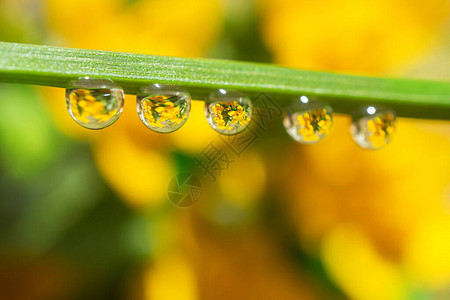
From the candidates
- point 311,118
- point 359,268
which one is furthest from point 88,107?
point 359,268

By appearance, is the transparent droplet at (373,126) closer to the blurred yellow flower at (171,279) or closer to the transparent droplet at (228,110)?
the transparent droplet at (228,110)

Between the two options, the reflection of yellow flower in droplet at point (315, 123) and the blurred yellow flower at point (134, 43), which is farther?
the blurred yellow flower at point (134, 43)

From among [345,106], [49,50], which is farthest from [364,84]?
[49,50]

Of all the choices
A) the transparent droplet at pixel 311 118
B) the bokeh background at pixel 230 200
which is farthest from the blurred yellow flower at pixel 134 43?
the transparent droplet at pixel 311 118

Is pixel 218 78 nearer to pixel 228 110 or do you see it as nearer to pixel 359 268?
pixel 228 110

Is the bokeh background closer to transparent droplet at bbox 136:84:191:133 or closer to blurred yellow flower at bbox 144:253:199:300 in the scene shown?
blurred yellow flower at bbox 144:253:199:300

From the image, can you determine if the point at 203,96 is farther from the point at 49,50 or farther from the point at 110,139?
the point at 110,139

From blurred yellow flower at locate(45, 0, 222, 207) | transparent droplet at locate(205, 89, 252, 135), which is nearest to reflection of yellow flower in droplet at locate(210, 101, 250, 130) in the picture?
transparent droplet at locate(205, 89, 252, 135)
